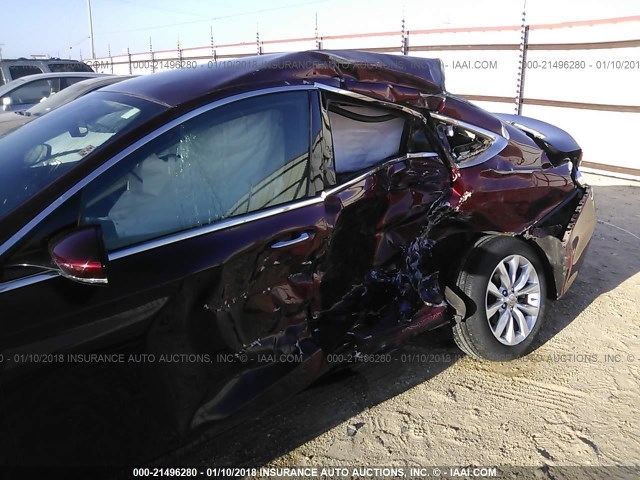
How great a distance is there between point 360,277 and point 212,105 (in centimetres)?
114

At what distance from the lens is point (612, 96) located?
8602 millimetres

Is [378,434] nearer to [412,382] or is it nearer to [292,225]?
[412,382]

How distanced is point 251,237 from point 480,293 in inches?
60.6

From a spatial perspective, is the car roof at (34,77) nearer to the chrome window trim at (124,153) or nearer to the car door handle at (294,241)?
the chrome window trim at (124,153)

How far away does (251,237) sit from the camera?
234cm

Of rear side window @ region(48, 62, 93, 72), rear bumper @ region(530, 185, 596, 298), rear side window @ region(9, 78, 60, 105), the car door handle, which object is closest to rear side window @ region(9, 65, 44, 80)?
rear side window @ region(48, 62, 93, 72)

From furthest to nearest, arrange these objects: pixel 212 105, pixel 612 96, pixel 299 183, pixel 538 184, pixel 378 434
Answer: pixel 612 96
pixel 538 184
pixel 378 434
pixel 299 183
pixel 212 105

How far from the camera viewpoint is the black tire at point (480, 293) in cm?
319

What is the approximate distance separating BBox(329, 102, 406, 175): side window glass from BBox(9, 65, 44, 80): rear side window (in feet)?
36.1

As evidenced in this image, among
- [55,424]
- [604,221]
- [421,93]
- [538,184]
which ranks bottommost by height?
[604,221]

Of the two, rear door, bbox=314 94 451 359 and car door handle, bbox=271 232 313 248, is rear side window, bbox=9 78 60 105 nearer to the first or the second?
rear door, bbox=314 94 451 359

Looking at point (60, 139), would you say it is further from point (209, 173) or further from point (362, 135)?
point (362, 135)

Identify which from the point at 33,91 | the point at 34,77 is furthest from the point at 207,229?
the point at 34,77

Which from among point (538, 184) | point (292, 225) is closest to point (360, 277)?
point (292, 225)
